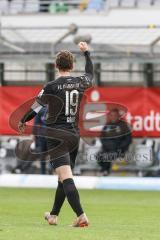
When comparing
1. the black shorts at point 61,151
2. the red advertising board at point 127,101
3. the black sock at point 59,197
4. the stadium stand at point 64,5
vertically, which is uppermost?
the stadium stand at point 64,5

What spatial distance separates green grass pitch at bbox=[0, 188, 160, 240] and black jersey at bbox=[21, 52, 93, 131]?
1.30 metres

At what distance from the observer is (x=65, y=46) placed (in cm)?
2195

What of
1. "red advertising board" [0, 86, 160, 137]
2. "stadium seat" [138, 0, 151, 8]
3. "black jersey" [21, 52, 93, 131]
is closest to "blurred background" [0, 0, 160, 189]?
"red advertising board" [0, 86, 160, 137]

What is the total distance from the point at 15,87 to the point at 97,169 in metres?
3.23

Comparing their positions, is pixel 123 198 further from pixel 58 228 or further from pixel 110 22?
pixel 110 22

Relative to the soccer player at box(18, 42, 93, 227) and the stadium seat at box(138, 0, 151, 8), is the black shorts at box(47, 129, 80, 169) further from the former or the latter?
the stadium seat at box(138, 0, 151, 8)

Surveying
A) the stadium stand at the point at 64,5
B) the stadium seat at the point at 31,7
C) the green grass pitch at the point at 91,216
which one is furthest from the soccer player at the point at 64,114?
the stadium seat at the point at 31,7

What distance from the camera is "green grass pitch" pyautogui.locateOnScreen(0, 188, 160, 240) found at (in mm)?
8797

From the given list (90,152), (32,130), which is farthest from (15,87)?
(90,152)

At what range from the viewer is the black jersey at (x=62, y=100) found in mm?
9648

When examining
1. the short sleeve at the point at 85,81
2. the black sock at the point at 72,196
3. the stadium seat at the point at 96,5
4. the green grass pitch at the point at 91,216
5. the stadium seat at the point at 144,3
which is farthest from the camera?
the stadium seat at the point at 96,5

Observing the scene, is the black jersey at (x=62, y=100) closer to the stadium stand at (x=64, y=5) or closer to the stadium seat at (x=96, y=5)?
the stadium stand at (x=64, y=5)

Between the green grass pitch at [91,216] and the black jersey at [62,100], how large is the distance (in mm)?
1303

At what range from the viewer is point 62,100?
9680 millimetres
